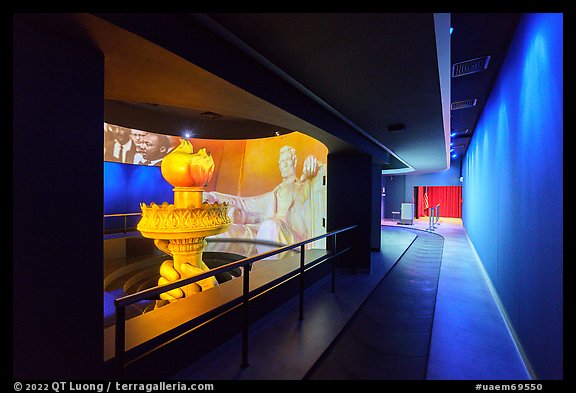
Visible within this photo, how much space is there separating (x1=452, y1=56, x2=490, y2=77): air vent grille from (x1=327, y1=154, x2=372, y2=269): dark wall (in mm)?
1707

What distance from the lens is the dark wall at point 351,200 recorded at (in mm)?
4238

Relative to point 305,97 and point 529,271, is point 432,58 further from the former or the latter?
point 529,271

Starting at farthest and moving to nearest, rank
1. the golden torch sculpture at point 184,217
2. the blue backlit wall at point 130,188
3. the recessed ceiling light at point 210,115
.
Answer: the blue backlit wall at point 130,188 → the recessed ceiling light at point 210,115 → the golden torch sculpture at point 184,217

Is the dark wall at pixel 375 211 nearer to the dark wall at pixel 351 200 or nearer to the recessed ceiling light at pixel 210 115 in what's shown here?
the dark wall at pixel 351 200

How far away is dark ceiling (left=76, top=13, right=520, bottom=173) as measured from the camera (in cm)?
136

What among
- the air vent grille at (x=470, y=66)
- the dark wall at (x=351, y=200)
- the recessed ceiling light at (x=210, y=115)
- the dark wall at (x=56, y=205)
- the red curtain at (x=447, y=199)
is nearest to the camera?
the dark wall at (x=56, y=205)

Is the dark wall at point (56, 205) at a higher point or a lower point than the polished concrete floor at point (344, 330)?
higher

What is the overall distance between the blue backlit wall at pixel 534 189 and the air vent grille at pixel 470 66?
36 centimetres

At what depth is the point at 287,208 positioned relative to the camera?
30.3ft

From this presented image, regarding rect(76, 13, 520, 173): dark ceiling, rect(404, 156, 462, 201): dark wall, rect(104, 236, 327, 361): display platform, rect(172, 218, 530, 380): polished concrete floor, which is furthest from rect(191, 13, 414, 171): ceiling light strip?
rect(404, 156, 462, 201): dark wall

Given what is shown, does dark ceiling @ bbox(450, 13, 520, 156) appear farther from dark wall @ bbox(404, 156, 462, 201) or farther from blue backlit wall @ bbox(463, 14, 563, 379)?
dark wall @ bbox(404, 156, 462, 201)

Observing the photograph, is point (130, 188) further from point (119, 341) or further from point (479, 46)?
point (479, 46)

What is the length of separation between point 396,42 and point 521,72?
1439 mm

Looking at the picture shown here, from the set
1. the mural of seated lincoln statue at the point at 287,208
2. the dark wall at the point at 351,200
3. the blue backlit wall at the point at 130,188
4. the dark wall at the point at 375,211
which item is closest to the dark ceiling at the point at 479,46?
the dark wall at the point at 351,200
